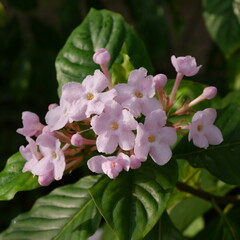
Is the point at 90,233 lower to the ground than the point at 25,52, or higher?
higher

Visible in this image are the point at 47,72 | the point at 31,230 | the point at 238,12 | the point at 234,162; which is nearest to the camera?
the point at 234,162

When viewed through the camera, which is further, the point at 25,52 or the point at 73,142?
the point at 25,52

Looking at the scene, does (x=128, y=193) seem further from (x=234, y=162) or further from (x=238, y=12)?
(x=238, y=12)

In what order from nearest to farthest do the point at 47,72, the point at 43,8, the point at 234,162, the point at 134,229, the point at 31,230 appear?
the point at 134,229 → the point at 234,162 → the point at 31,230 → the point at 47,72 → the point at 43,8

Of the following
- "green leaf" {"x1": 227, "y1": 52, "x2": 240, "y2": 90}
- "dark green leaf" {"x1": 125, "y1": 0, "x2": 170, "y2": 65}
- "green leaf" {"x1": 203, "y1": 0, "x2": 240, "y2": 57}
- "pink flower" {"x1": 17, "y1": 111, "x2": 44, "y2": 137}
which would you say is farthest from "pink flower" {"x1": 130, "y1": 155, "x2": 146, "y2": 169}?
"dark green leaf" {"x1": 125, "y1": 0, "x2": 170, "y2": 65}

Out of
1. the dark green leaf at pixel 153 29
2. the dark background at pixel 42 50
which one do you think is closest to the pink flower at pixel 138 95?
A: the dark background at pixel 42 50

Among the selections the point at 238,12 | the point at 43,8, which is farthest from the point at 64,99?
the point at 43,8
